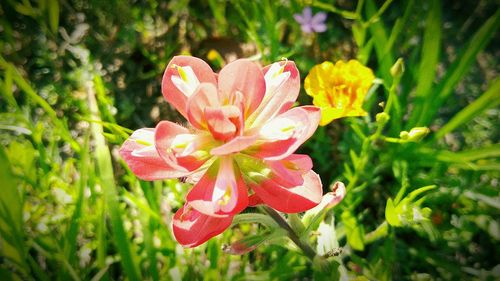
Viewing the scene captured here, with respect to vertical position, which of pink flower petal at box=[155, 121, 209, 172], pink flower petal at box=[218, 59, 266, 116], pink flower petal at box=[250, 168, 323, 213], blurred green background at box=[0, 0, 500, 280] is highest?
pink flower petal at box=[218, 59, 266, 116]

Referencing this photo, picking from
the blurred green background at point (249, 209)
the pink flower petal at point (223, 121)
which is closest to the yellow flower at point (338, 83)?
the blurred green background at point (249, 209)

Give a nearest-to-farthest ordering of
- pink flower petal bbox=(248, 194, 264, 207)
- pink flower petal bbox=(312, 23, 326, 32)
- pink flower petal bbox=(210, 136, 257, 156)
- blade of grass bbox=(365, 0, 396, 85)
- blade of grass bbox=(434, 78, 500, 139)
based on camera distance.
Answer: pink flower petal bbox=(210, 136, 257, 156), pink flower petal bbox=(248, 194, 264, 207), blade of grass bbox=(434, 78, 500, 139), blade of grass bbox=(365, 0, 396, 85), pink flower petal bbox=(312, 23, 326, 32)

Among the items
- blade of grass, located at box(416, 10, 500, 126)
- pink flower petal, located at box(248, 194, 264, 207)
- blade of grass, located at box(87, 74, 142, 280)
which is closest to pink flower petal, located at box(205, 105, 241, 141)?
pink flower petal, located at box(248, 194, 264, 207)

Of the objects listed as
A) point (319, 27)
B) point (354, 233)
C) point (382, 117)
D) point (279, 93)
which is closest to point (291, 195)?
point (279, 93)

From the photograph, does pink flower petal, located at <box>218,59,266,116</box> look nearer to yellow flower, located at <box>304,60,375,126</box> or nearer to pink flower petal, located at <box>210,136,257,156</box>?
pink flower petal, located at <box>210,136,257,156</box>

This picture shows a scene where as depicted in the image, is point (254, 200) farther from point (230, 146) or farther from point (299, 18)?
point (299, 18)

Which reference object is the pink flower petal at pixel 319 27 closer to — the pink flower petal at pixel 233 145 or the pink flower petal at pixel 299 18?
the pink flower petal at pixel 299 18

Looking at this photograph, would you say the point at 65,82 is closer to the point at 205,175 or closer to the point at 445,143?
the point at 205,175
